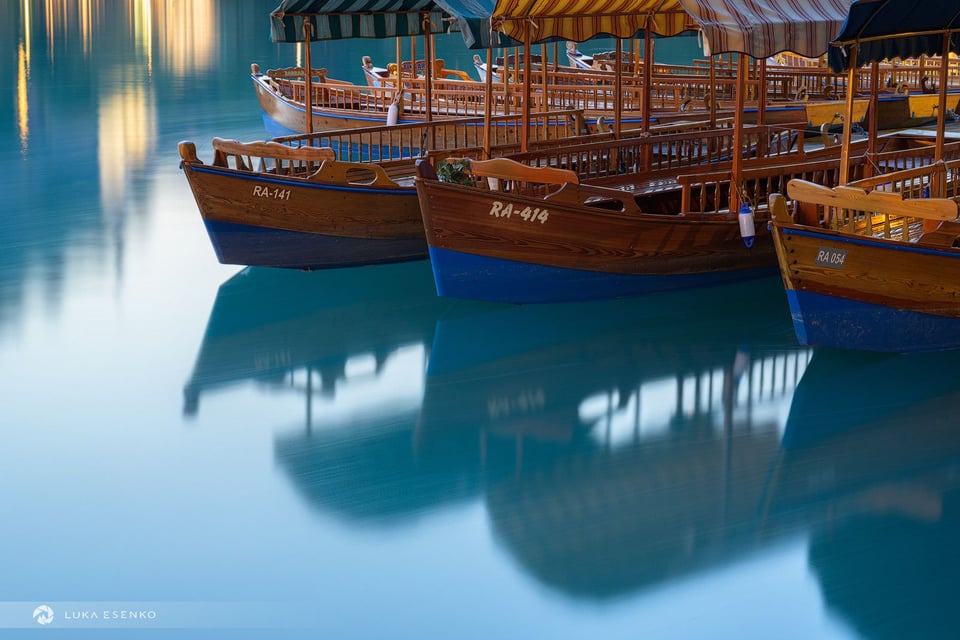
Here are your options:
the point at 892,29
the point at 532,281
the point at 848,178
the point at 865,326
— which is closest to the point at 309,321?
the point at 532,281

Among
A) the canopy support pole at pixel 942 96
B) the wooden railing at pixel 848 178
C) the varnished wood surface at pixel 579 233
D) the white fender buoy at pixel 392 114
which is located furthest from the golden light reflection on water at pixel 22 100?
the canopy support pole at pixel 942 96

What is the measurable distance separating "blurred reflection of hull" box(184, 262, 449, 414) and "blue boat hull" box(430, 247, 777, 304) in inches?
16.9

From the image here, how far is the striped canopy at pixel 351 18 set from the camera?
10203 millimetres

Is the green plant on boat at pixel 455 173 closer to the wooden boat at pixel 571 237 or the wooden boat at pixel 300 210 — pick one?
the wooden boat at pixel 571 237

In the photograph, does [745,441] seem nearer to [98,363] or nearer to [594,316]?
[594,316]

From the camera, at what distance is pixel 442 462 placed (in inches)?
242

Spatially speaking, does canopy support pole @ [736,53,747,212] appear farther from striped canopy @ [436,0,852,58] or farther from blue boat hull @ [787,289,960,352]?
blue boat hull @ [787,289,960,352]

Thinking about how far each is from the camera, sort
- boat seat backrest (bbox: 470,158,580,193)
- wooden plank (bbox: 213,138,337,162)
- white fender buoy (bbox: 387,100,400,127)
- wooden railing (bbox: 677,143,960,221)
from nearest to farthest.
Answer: wooden railing (bbox: 677,143,960,221) → boat seat backrest (bbox: 470,158,580,193) → wooden plank (bbox: 213,138,337,162) → white fender buoy (bbox: 387,100,400,127)

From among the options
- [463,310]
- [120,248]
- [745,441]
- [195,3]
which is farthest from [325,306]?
[195,3]

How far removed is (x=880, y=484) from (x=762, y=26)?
312 centimetres

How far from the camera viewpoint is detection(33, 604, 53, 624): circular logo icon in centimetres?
459

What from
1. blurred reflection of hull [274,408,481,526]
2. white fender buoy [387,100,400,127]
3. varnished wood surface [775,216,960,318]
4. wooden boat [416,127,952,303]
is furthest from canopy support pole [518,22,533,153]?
white fender buoy [387,100,400,127]

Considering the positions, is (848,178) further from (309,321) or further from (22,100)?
(22,100)

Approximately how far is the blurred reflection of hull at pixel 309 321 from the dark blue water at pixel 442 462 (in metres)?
0.03
